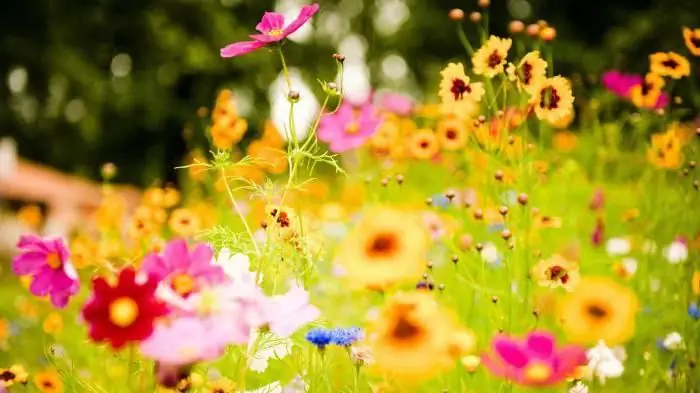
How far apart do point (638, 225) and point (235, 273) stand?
61.2 inches

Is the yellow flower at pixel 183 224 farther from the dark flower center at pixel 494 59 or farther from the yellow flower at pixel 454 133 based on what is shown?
the dark flower center at pixel 494 59

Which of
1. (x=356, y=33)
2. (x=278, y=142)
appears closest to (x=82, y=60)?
(x=356, y=33)

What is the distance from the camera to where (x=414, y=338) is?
75cm

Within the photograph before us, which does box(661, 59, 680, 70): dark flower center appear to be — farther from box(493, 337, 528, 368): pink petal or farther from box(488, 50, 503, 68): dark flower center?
box(493, 337, 528, 368): pink petal

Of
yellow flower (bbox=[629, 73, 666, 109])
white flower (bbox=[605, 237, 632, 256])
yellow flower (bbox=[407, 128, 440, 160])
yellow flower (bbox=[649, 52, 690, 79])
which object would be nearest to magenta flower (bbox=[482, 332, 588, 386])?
yellow flower (bbox=[649, 52, 690, 79])

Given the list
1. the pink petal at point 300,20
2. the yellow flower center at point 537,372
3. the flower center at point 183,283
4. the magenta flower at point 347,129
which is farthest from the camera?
the magenta flower at point 347,129

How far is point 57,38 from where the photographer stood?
309 inches

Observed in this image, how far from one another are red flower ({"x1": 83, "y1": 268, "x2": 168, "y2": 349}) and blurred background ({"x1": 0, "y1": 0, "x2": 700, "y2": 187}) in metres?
5.68

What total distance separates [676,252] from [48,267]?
1614 millimetres

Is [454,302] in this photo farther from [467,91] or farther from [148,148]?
[148,148]

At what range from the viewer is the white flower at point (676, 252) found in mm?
1889

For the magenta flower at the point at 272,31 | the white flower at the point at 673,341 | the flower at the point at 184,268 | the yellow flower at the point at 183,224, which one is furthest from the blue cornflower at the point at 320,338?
the white flower at the point at 673,341

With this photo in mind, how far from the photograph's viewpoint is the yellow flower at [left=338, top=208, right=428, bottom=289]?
0.77 m

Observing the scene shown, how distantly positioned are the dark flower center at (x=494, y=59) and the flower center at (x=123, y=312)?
2.77 feet
